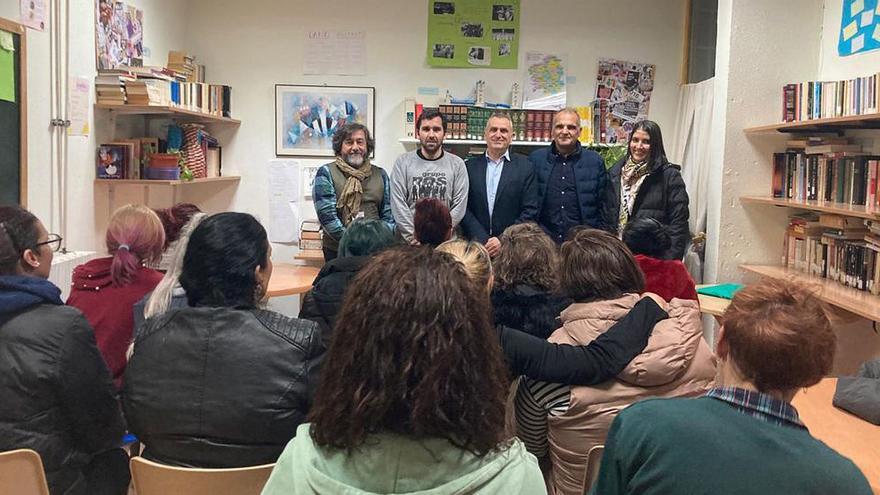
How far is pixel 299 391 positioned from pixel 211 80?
4.16 metres

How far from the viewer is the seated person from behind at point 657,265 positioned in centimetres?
272

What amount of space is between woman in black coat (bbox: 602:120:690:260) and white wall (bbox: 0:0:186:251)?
2.94m

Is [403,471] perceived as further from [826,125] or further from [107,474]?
[826,125]

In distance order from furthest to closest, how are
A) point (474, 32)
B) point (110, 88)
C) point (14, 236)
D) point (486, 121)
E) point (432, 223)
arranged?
1. point (474, 32)
2. point (486, 121)
3. point (110, 88)
4. point (432, 223)
5. point (14, 236)

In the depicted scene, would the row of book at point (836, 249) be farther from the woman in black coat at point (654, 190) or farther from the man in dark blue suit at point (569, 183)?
the man in dark blue suit at point (569, 183)

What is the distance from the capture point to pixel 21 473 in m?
1.47

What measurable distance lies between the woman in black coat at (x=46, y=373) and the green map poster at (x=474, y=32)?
12.1 ft

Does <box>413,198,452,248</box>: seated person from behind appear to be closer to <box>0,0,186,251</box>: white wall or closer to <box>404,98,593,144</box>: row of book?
<box>0,0,186,251</box>: white wall

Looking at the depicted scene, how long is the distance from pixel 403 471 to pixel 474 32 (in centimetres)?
450

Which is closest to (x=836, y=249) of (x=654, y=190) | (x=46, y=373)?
(x=654, y=190)

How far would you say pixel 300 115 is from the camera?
16.9 ft

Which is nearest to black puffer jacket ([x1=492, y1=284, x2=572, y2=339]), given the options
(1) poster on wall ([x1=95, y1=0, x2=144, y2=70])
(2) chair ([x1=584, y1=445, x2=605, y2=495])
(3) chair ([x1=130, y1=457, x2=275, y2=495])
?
(2) chair ([x1=584, y1=445, x2=605, y2=495])

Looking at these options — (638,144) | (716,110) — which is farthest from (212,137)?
(716,110)

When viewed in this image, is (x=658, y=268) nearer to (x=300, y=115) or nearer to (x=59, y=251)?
(x=59, y=251)
